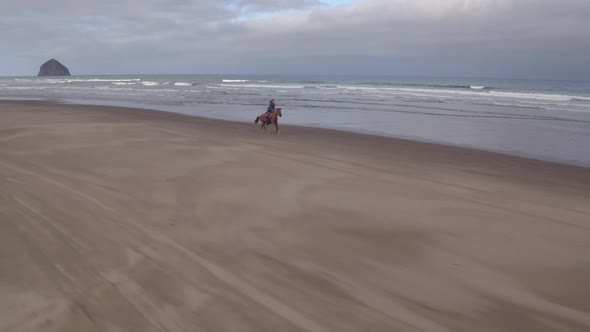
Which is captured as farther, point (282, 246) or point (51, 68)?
point (51, 68)

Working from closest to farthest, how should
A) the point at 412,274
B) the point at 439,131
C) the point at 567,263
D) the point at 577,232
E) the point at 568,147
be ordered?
the point at 412,274
the point at 567,263
the point at 577,232
the point at 568,147
the point at 439,131

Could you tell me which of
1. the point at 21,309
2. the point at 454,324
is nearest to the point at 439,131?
the point at 454,324

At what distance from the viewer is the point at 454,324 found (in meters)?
3.07

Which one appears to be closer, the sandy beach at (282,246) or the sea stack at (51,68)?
the sandy beach at (282,246)

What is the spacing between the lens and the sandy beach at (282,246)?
3.09 metres

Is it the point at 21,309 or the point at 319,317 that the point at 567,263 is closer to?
the point at 319,317

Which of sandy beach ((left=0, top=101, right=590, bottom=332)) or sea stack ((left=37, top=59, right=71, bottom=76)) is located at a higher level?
sea stack ((left=37, top=59, right=71, bottom=76))

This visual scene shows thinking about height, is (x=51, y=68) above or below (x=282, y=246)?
above

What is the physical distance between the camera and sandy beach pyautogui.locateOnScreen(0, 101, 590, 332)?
10.1 ft

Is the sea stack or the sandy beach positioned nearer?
the sandy beach

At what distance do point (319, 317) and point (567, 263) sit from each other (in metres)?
2.76

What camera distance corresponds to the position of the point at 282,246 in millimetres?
4340

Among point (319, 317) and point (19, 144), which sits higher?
point (19, 144)

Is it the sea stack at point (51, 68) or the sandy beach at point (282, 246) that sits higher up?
the sea stack at point (51, 68)
